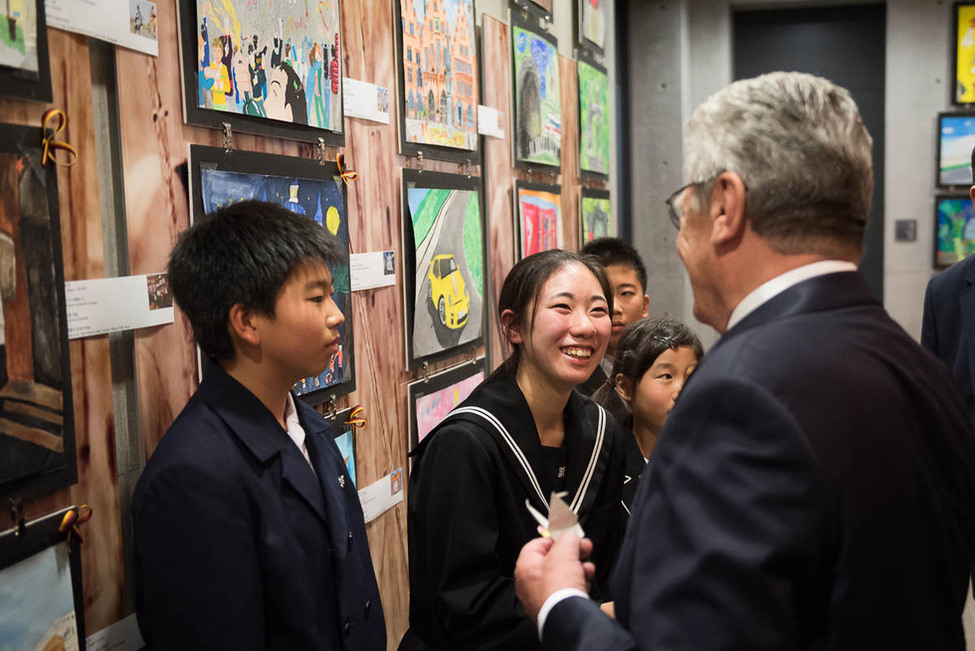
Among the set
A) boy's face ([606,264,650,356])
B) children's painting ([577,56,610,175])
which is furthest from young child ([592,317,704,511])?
children's painting ([577,56,610,175])

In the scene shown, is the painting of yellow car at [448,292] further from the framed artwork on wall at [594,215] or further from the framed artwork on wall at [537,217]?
the framed artwork on wall at [594,215]

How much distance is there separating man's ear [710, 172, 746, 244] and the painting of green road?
211 cm

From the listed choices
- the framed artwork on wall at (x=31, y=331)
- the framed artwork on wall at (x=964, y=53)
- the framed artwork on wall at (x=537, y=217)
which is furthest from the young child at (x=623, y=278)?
the framed artwork on wall at (x=964, y=53)

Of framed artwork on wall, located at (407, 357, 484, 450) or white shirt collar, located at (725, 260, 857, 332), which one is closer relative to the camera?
white shirt collar, located at (725, 260, 857, 332)

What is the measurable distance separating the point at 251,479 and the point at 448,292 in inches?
80.1

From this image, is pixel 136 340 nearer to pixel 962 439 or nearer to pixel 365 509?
pixel 365 509

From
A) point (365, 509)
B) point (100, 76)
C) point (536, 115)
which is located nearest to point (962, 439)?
point (100, 76)

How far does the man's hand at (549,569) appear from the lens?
1.47 m

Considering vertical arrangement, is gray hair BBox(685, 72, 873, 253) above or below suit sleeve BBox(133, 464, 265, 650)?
above

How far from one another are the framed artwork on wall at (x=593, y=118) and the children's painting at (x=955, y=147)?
9.84ft

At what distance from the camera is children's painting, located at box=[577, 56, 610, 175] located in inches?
218

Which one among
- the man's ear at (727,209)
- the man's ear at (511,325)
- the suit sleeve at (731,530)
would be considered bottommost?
the suit sleeve at (731,530)

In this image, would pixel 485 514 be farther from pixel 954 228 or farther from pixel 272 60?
pixel 954 228

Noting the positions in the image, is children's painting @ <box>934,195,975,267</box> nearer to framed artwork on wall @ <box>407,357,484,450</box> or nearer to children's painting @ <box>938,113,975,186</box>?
children's painting @ <box>938,113,975,186</box>
